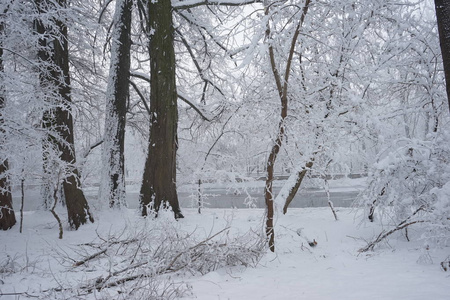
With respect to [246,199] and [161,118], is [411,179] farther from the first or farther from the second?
[161,118]

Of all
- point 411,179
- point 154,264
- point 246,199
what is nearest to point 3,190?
point 154,264

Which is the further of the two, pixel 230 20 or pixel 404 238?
pixel 404 238

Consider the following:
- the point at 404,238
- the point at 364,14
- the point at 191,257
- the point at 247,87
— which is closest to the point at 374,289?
the point at 191,257

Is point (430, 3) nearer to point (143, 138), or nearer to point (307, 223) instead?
point (307, 223)

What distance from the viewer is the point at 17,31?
538 cm

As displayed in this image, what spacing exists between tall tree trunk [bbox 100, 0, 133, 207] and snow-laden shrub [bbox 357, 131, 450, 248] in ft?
18.4

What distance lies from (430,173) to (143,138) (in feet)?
30.0

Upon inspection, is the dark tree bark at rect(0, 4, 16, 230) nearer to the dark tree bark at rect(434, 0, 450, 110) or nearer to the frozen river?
the frozen river

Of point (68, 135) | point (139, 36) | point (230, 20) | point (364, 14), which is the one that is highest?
point (139, 36)

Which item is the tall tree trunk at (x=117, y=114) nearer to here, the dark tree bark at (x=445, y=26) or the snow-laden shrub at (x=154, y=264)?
the snow-laden shrub at (x=154, y=264)

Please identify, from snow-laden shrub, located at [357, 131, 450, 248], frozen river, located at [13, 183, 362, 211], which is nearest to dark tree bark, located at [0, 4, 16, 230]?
frozen river, located at [13, 183, 362, 211]

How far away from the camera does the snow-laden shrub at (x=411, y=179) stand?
469 centimetres

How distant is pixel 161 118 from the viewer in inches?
299

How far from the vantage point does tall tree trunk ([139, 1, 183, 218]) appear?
24.5 feet
